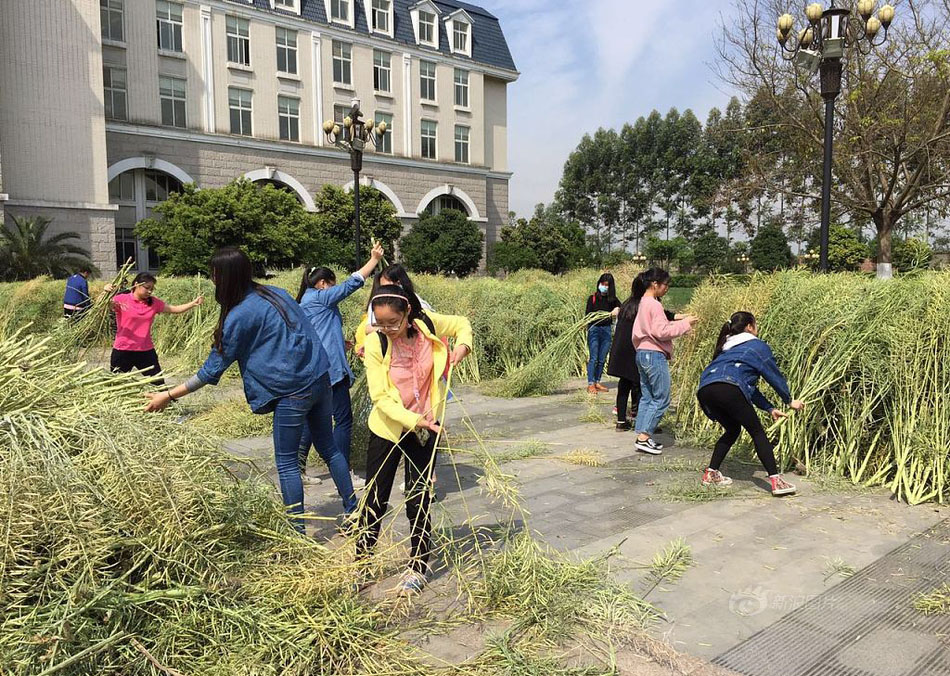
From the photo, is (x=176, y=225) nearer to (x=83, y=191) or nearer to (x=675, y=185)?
(x=83, y=191)

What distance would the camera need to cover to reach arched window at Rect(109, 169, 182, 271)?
33.0m

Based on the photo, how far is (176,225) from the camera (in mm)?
26406

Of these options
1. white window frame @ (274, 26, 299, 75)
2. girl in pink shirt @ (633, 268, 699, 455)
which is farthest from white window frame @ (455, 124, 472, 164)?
girl in pink shirt @ (633, 268, 699, 455)

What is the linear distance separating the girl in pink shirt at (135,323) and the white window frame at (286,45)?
3341cm

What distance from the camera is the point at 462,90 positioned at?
4525cm

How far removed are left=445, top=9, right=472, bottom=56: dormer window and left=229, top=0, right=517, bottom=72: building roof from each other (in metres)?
0.36

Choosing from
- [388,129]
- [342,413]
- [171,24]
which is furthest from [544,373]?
[388,129]

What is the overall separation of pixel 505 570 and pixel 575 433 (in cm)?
431

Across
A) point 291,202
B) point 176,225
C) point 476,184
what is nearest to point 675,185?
point 476,184

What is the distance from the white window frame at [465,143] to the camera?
45562mm

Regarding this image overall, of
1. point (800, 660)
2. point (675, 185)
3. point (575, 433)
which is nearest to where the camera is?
point (800, 660)

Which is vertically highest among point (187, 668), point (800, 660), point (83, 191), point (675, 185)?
point (675, 185)

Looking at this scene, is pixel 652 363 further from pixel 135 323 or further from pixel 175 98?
pixel 175 98

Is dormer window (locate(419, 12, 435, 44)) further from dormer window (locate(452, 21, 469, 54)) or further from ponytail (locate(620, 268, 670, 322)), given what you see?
ponytail (locate(620, 268, 670, 322))
